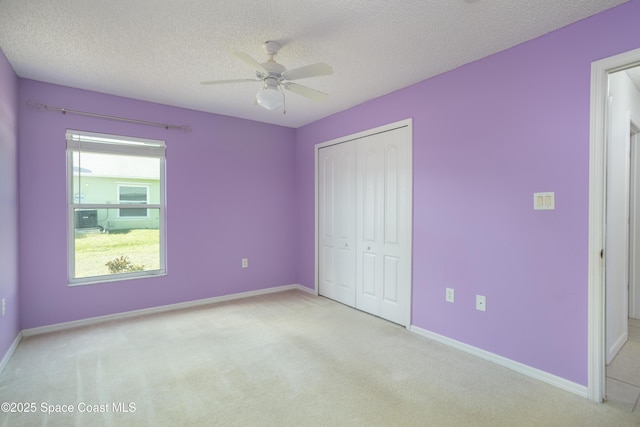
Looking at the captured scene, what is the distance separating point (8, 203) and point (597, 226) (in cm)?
448

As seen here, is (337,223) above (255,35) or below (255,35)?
below

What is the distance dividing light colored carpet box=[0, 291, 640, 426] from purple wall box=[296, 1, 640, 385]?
0.32 meters

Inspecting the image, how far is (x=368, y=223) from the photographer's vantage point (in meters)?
3.76

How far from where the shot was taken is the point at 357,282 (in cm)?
395

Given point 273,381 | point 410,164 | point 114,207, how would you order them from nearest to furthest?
point 273,381, point 410,164, point 114,207

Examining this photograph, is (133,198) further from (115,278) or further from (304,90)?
(304,90)

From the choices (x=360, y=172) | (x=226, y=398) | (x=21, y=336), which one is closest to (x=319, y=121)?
(x=360, y=172)

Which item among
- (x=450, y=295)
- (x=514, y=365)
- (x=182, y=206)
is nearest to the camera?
(x=514, y=365)

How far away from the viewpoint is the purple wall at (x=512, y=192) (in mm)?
2135

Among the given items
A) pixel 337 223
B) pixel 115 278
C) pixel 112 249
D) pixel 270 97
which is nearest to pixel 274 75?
pixel 270 97

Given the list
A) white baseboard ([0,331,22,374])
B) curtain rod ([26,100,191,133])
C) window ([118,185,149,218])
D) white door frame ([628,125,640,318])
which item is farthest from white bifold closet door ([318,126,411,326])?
white baseboard ([0,331,22,374])

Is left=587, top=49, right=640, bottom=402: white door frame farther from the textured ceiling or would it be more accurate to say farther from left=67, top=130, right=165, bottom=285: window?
left=67, top=130, right=165, bottom=285: window

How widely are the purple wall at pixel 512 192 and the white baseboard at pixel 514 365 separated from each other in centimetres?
4

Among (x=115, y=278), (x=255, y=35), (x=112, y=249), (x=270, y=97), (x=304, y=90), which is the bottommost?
(x=115, y=278)
